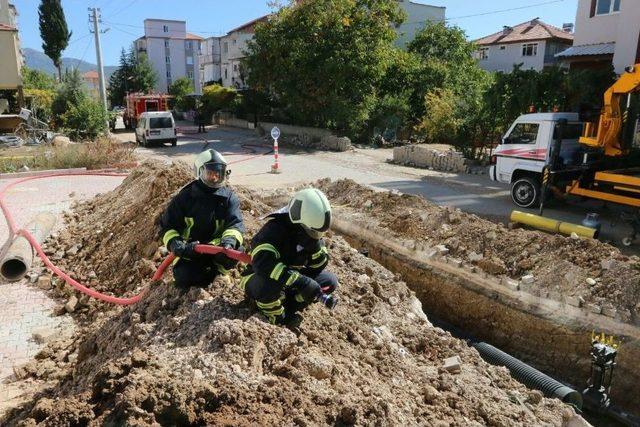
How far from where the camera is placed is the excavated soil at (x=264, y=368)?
3.32m

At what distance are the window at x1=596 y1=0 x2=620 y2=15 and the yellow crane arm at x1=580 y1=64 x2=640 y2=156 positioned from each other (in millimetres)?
7587

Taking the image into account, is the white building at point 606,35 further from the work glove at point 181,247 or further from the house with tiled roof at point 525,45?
the house with tiled roof at point 525,45

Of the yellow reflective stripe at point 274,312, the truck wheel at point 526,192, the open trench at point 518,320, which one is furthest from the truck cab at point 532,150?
the yellow reflective stripe at point 274,312

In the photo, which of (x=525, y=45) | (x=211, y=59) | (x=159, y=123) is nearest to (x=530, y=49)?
(x=525, y=45)

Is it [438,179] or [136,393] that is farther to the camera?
[438,179]

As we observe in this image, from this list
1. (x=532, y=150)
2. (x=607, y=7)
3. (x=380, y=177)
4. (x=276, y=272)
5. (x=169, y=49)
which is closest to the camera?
(x=276, y=272)

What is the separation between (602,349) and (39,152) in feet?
58.2

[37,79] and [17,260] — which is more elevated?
[37,79]

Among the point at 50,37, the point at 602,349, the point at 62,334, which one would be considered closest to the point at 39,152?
the point at 62,334

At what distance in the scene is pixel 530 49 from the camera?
133 feet

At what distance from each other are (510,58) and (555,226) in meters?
37.1

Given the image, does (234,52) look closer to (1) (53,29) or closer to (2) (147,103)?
(1) (53,29)

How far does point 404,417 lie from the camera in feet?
12.3

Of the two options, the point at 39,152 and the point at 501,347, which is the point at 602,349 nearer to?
the point at 501,347
